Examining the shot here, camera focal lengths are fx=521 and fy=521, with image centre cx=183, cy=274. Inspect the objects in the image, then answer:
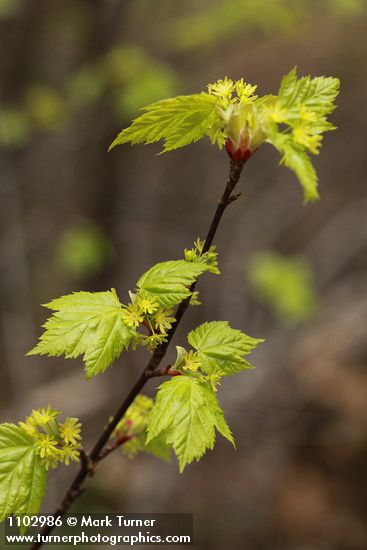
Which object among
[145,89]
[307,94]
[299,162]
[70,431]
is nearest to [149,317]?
Answer: [70,431]

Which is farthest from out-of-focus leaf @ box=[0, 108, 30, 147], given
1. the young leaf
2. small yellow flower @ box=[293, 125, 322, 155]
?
small yellow flower @ box=[293, 125, 322, 155]

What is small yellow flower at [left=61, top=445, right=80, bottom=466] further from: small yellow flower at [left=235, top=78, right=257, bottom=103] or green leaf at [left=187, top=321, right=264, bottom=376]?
small yellow flower at [left=235, top=78, right=257, bottom=103]

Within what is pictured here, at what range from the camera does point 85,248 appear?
17.0 ft

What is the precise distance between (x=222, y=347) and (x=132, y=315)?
0.23 m

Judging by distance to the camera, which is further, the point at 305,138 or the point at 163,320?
the point at 163,320

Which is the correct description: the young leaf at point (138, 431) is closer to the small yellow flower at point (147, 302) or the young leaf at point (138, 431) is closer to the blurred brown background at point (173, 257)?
the small yellow flower at point (147, 302)

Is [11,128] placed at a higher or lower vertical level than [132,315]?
higher

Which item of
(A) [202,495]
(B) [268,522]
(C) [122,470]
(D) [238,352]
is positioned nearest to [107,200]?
(C) [122,470]

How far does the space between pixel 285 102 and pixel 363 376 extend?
5.53 m

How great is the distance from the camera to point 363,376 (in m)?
6.06

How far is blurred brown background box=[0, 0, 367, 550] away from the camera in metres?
4.61

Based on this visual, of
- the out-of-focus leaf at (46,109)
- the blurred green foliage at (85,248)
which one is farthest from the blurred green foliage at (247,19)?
the blurred green foliage at (85,248)

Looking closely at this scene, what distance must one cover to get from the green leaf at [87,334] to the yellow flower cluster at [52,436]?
205 mm

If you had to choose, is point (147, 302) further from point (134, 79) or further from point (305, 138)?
point (134, 79)
